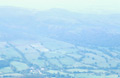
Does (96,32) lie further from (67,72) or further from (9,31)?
(67,72)

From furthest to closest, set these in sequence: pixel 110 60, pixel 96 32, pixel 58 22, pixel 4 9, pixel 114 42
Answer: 1. pixel 4 9
2. pixel 58 22
3. pixel 96 32
4. pixel 114 42
5. pixel 110 60

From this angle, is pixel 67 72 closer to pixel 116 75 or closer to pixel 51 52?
pixel 116 75

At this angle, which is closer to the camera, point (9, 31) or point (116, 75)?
point (116, 75)

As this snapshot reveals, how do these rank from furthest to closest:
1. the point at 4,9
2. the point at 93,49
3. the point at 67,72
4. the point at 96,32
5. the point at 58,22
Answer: the point at 4,9
the point at 58,22
the point at 96,32
the point at 93,49
the point at 67,72

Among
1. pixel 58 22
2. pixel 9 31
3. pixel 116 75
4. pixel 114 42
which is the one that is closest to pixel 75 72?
pixel 116 75

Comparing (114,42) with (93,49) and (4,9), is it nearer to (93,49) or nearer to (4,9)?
(93,49)

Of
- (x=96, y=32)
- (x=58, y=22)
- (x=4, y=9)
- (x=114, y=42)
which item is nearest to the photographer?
(x=114, y=42)

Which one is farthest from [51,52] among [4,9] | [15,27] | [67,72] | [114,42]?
[4,9]

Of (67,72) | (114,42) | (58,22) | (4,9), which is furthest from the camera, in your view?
(4,9)

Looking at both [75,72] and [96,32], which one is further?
[96,32]
